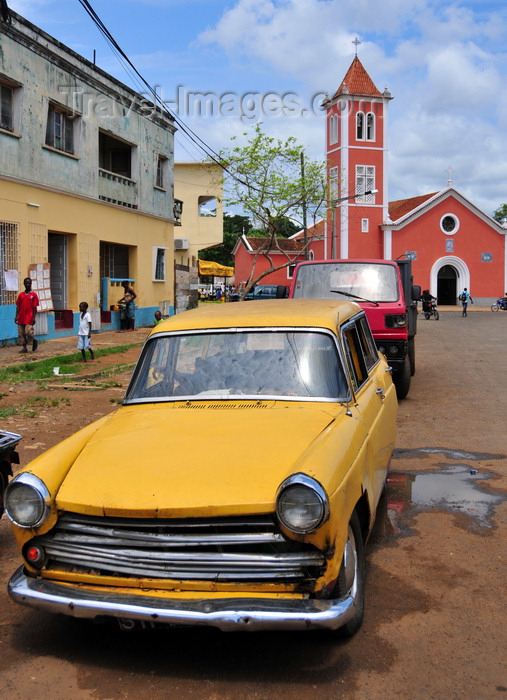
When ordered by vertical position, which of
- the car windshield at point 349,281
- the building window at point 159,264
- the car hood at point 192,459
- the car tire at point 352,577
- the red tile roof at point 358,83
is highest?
the red tile roof at point 358,83

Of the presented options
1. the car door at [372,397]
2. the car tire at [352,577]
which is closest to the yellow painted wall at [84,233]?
the car door at [372,397]

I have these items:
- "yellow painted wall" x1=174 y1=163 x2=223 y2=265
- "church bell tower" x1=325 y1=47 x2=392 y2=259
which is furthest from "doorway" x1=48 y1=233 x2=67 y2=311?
"church bell tower" x1=325 y1=47 x2=392 y2=259

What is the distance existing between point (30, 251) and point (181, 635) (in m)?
15.3

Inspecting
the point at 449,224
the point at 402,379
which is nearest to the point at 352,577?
the point at 402,379

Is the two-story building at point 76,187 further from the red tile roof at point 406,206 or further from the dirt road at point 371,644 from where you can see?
the red tile roof at point 406,206

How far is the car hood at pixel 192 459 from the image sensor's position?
9.52 ft

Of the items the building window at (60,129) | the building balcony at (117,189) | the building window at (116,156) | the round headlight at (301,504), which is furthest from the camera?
the building window at (116,156)

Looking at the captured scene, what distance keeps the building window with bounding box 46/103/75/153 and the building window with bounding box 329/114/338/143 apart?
111 feet

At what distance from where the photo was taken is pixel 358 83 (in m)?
49.7

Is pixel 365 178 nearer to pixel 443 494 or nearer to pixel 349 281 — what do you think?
pixel 349 281

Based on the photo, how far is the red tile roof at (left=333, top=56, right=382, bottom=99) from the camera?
162 ft

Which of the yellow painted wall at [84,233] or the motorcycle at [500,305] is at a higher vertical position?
the yellow painted wall at [84,233]

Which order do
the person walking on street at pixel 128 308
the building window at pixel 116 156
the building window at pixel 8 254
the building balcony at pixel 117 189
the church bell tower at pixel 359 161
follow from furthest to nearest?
the church bell tower at pixel 359 161 < the building window at pixel 116 156 < the person walking on street at pixel 128 308 < the building balcony at pixel 117 189 < the building window at pixel 8 254

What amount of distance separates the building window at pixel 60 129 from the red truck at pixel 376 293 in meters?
10.6
